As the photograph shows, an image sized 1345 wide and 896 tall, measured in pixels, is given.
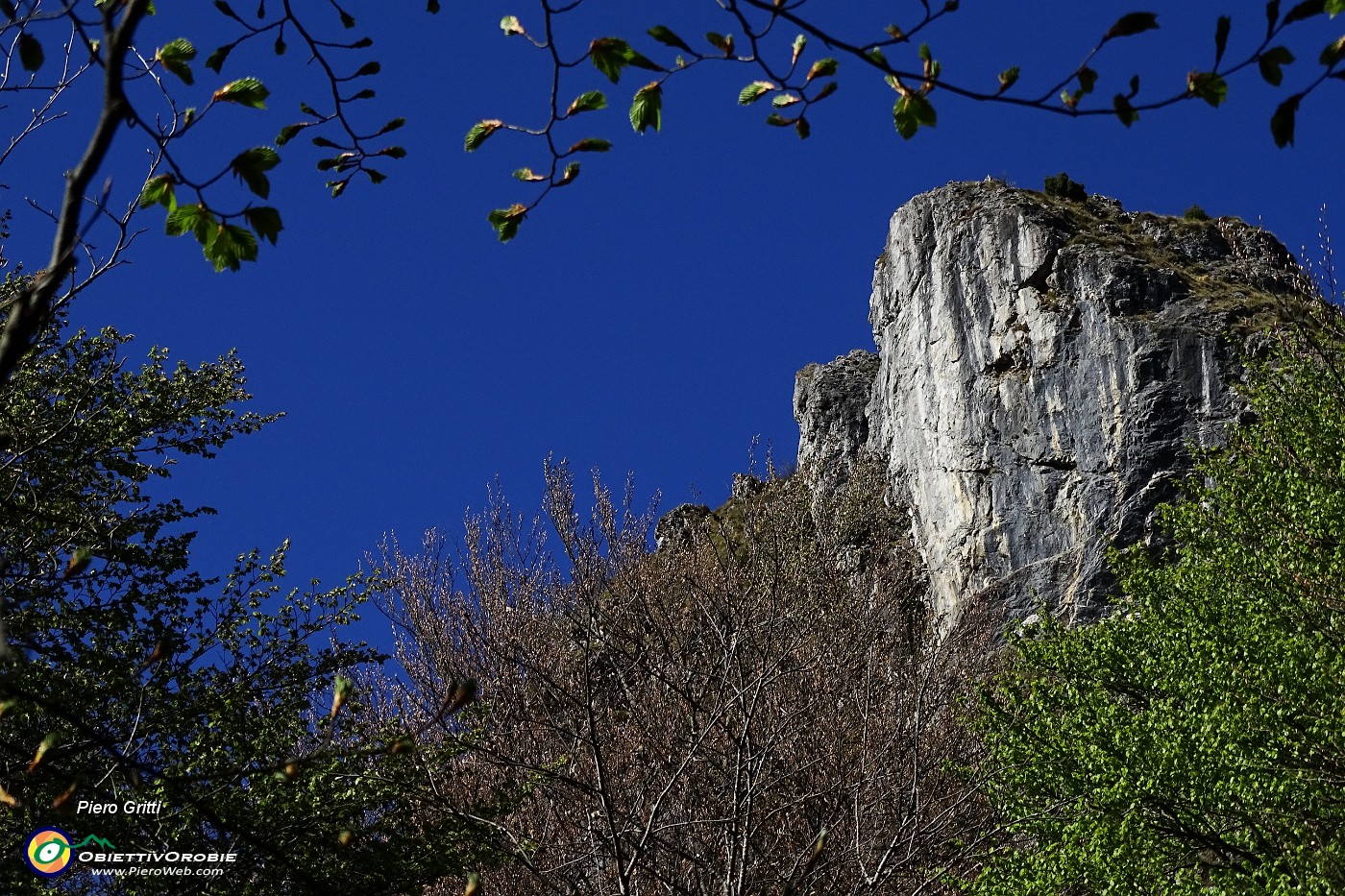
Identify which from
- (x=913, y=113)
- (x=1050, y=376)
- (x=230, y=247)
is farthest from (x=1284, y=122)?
(x=1050, y=376)

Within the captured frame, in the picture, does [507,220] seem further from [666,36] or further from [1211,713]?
[1211,713]

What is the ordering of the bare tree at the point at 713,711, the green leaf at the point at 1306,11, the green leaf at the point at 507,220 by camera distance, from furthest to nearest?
1. the bare tree at the point at 713,711
2. the green leaf at the point at 507,220
3. the green leaf at the point at 1306,11

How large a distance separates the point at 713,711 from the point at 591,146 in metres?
5.20

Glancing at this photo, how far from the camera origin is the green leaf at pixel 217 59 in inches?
98.2

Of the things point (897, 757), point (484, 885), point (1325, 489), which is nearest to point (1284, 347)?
point (1325, 489)

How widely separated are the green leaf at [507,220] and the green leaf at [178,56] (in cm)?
79

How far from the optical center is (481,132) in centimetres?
245

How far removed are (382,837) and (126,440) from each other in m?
3.88

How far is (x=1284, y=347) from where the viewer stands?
15.8 metres

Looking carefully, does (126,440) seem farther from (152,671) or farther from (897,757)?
(897,757)

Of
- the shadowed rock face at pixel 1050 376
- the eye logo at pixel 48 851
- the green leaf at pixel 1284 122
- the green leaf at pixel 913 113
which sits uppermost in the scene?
the shadowed rock face at pixel 1050 376

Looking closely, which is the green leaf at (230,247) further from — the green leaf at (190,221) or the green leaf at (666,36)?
the green leaf at (666,36)

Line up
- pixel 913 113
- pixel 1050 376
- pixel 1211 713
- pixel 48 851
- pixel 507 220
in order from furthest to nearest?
pixel 1050 376 < pixel 1211 713 < pixel 48 851 < pixel 507 220 < pixel 913 113

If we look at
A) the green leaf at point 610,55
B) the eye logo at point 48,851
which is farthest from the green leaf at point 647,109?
the eye logo at point 48,851
